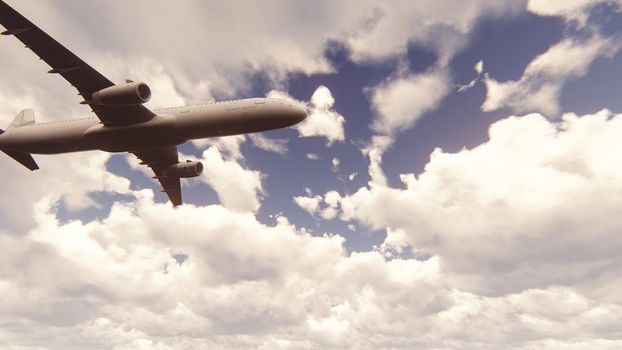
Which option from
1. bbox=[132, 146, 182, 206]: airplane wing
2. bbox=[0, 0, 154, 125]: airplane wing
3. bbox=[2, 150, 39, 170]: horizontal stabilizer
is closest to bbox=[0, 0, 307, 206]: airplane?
bbox=[0, 0, 154, 125]: airplane wing

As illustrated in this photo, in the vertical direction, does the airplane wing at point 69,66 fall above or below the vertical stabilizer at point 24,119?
below

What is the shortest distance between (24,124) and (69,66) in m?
14.4

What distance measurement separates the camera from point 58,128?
133 feet

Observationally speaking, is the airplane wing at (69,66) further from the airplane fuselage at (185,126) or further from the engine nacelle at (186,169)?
the engine nacelle at (186,169)

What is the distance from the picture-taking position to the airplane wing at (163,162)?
45.8 meters

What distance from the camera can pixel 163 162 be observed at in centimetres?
4753

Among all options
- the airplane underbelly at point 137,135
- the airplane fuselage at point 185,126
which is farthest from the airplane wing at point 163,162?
the airplane fuselage at point 185,126

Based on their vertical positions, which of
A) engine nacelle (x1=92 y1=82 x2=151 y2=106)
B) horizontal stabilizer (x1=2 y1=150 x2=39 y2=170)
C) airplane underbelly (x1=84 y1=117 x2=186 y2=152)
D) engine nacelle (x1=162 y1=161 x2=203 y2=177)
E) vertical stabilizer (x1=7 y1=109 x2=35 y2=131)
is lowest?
airplane underbelly (x1=84 y1=117 x2=186 y2=152)

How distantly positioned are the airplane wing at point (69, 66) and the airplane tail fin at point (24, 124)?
1334 cm

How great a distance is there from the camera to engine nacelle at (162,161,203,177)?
4715cm

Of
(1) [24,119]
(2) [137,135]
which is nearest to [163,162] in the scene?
(2) [137,135]

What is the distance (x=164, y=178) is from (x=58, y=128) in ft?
38.8

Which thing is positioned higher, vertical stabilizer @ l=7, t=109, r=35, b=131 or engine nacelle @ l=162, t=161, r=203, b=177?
vertical stabilizer @ l=7, t=109, r=35, b=131

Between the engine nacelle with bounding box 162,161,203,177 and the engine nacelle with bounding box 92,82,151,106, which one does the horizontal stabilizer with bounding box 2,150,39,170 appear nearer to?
the engine nacelle with bounding box 162,161,203,177
